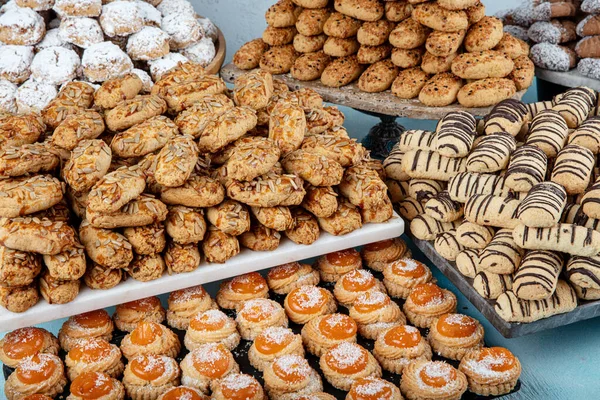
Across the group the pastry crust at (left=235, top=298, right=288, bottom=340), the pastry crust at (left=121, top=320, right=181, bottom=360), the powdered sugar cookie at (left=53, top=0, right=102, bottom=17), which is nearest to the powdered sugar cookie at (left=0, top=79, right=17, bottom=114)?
the powdered sugar cookie at (left=53, top=0, right=102, bottom=17)

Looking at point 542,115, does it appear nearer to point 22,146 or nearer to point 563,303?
point 563,303

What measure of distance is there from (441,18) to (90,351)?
8.08 ft

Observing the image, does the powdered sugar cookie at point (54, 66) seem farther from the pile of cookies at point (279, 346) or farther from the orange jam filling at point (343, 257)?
the orange jam filling at point (343, 257)

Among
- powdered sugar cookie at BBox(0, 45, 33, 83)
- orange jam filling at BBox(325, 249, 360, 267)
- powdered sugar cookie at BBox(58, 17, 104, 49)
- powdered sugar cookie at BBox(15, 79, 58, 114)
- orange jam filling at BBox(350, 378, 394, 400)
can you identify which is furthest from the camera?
powdered sugar cookie at BBox(58, 17, 104, 49)

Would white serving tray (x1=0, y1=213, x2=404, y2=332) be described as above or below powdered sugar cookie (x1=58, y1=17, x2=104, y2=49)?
below

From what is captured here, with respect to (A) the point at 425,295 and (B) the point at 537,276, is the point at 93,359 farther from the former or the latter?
(B) the point at 537,276

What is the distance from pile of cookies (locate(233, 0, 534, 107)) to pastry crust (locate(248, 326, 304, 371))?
1.81 meters

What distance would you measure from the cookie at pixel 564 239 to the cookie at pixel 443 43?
1582 millimetres

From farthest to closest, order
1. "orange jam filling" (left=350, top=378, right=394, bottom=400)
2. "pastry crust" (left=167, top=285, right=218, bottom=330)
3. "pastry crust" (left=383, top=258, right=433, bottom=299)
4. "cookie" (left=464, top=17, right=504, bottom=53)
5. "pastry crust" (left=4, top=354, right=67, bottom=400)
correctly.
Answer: "cookie" (left=464, top=17, right=504, bottom=53) → "pastry crust" (left=383, top=258, right=433, bottom=299) → "pastry crust" (left=167, top=285, right=218, bottom=330) → "pastry crust" (left=4, top=354, right=67, bottom=400) → "orange jam filling" (left=350, top=378, right=394, bottom=400)

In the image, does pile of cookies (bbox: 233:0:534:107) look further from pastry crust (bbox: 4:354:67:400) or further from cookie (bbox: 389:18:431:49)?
pastry crust (bbox: 4:354:67:400)

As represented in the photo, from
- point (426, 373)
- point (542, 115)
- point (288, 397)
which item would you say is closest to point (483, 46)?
point (542, 115)

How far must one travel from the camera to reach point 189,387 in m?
2.09

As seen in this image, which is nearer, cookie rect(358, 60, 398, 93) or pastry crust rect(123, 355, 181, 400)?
pastry crust rect(123, 355, 181, 400)

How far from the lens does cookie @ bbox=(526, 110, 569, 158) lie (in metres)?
2.67
